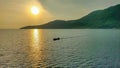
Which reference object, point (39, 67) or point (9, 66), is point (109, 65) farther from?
point (9, 66)

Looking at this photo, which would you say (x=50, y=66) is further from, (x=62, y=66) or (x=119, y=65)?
(x=119, y=65)

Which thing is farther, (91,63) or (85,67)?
(91,63)

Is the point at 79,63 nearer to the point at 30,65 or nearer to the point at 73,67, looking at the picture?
the point at 73,67

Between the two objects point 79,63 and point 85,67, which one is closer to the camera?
point 85,67

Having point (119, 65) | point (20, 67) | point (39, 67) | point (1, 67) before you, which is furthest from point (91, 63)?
point (1, 67)

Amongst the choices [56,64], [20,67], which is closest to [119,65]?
[56,64]

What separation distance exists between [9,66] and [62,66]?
14.2 m

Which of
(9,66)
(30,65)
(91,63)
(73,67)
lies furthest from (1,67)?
(91,63)

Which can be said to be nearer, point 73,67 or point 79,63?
point 73,67

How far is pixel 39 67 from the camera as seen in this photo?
199ft

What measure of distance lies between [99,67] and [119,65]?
5862 millimetres

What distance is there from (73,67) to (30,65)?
40.0ft

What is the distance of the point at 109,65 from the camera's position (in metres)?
61.4

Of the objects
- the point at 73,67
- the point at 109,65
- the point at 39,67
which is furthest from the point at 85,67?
the point at 39,67
